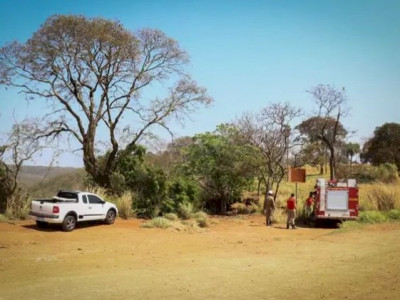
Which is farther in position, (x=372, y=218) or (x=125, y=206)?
(x=125, y=206)

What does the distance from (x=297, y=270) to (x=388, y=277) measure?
1984mm

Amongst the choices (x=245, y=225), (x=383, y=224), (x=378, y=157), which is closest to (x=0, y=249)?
(x=245, y=225)

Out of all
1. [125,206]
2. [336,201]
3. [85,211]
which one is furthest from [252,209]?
[85,211]

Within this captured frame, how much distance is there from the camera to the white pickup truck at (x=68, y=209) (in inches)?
667

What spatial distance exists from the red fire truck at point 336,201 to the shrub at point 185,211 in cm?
719

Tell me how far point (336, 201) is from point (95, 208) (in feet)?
41.9

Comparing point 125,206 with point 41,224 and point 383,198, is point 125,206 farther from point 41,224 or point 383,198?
point 383,198

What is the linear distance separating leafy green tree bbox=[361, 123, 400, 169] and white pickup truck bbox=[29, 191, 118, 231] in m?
40.2

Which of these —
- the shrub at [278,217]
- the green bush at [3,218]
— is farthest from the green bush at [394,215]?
the green bush at [3,218]

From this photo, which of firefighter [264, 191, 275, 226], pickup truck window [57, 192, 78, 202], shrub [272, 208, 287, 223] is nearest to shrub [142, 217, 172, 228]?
pickup truck window [57, 192, 78, 202]

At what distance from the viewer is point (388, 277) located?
28.3 feet

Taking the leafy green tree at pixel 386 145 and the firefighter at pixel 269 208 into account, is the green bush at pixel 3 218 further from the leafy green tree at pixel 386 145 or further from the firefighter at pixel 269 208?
the leafy green tree at pixel 386 145

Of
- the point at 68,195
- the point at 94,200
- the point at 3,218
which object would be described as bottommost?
the point at 3,218

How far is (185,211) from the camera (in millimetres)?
23781
